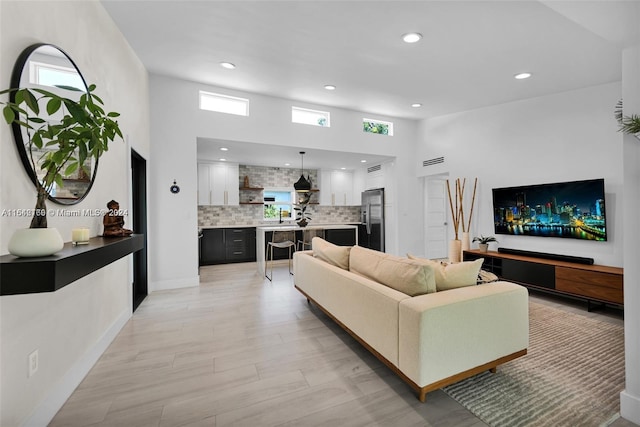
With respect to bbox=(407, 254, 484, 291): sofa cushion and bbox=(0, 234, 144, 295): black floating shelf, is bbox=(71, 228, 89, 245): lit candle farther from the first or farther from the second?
bbox=(407, 254, 484, 291): sofa cushion

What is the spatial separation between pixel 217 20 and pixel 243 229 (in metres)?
4.31

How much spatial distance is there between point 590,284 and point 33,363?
495 cm

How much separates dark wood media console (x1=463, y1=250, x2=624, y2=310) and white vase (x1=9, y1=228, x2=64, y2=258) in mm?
4785

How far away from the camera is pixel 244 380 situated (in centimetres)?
196

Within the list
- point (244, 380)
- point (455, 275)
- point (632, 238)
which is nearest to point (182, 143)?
point (244, 380)

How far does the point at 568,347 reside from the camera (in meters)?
2.38

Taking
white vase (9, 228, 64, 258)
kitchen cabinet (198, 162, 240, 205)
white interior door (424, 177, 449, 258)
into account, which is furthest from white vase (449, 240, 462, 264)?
white vase (9, 228, 64, 258)

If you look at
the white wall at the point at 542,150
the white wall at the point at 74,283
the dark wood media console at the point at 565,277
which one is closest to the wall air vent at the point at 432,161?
the white wall at the point at 542,150

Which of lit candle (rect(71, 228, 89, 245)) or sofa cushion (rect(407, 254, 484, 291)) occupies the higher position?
lit candle (rect(71, 228, 89, 245))

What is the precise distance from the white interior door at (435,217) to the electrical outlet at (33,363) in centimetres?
617

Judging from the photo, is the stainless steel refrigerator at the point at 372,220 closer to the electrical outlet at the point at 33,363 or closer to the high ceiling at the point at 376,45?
the high ceiling at the point at 376,45

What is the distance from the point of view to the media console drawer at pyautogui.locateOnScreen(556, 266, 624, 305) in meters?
3.05

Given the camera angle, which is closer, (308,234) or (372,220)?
(308,234)

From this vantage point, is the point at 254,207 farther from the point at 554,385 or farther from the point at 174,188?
the point at 554,385
